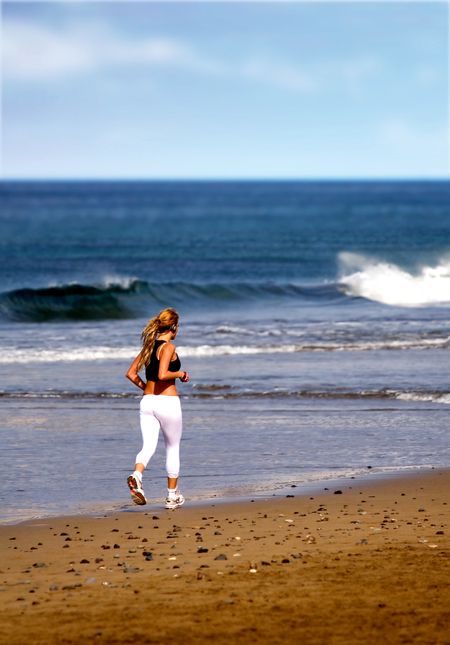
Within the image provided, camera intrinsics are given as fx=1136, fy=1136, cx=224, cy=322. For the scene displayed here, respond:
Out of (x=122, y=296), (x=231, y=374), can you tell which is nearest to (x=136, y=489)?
(x=231, y=374)

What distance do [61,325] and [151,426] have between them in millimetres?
18154

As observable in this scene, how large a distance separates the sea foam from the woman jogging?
23.6m

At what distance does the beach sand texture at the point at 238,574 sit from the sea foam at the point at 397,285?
24.0m

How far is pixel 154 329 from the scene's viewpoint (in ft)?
29.9

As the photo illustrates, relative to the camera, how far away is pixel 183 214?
103 metres

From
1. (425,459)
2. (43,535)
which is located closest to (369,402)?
(425,459)

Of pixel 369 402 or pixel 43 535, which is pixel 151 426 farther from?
pixel 369 402

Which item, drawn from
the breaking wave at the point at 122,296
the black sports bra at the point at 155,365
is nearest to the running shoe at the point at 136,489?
the black sports bra at the point at 155,365

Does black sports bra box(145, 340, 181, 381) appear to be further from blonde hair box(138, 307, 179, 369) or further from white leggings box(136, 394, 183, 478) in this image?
white leggings box(136, 394, 183, 478)

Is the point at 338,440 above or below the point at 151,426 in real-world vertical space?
below

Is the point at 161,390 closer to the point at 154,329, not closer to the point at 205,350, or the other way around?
the point at 154,329

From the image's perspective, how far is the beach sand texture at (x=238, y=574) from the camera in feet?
19.1

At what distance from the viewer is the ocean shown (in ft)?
35.6

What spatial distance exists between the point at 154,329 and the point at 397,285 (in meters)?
28.9
